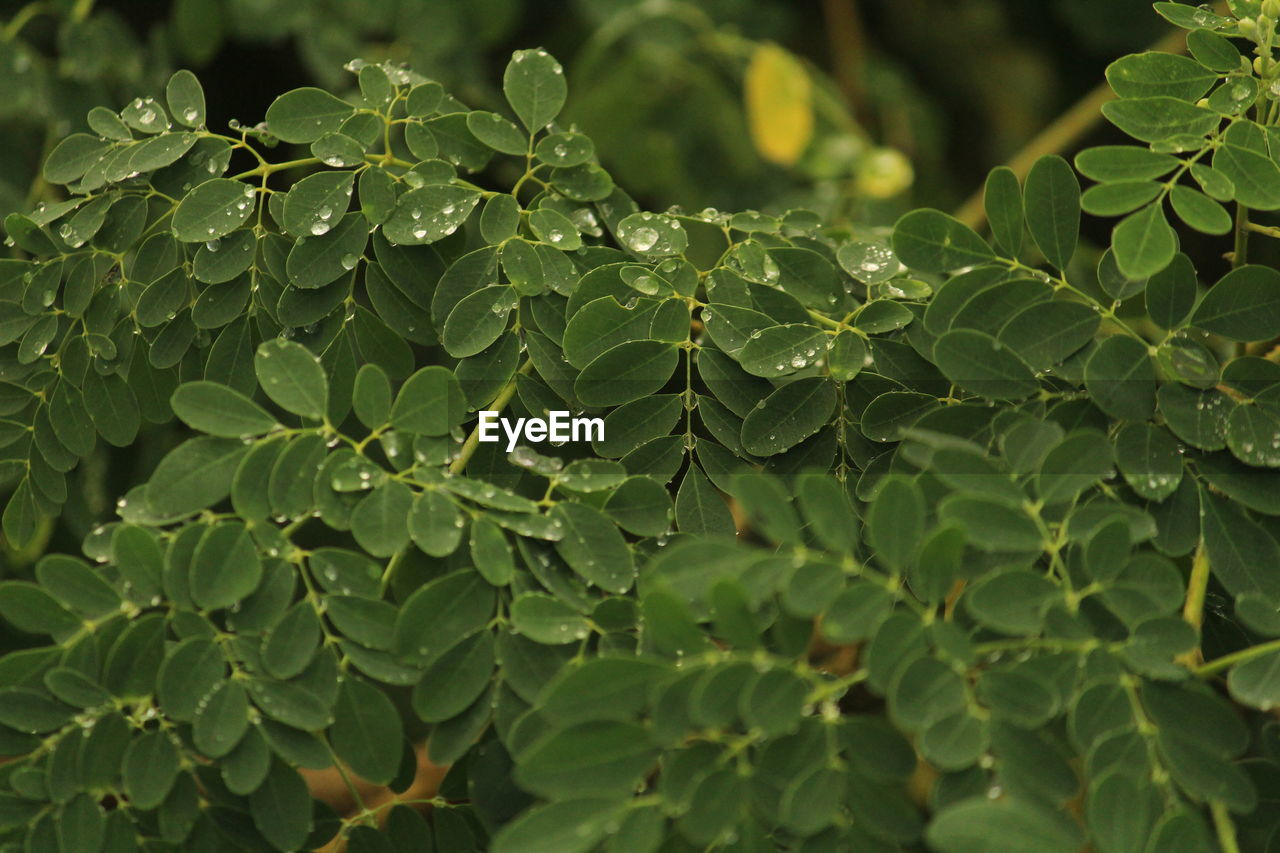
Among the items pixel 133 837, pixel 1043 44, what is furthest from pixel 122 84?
pixel 1043 44

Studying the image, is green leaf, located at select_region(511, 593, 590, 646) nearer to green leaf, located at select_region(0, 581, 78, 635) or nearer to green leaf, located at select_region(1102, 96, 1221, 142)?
green leaf, located at select_region(0, 581, 78, 635)

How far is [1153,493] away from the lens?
55 centimetres

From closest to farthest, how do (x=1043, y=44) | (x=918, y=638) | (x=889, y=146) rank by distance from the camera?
(x=918, y=638), (x=889, y=146), (x=1043, y=44)

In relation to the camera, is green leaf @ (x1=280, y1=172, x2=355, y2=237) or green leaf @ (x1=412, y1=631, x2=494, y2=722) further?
green leaf @ (x1=280, y1=172, x2=355, y2=237)

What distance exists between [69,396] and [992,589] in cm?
53

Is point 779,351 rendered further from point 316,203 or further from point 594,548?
point 316,203

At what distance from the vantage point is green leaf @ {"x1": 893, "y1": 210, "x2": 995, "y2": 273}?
0.63 m

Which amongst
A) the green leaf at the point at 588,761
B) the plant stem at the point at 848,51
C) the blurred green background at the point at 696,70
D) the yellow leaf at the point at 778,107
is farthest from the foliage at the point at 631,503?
the plant stem at the point at 848,51

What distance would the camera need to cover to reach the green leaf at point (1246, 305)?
0.59m

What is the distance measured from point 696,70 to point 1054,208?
1099 mm

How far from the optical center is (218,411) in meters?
0.54

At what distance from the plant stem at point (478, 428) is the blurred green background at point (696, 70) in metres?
0.71

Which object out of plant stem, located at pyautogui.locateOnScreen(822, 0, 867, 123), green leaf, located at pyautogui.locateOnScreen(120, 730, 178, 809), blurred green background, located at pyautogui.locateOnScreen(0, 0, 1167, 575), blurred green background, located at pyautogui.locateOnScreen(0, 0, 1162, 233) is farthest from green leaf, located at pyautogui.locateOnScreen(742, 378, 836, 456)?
plant stem, located at pyautogui.locateOnScreen(822, 0, 867, 123)

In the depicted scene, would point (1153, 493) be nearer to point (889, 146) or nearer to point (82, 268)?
point (82, 268)
